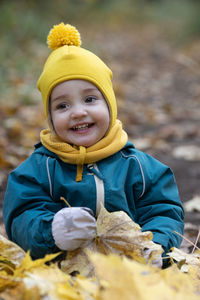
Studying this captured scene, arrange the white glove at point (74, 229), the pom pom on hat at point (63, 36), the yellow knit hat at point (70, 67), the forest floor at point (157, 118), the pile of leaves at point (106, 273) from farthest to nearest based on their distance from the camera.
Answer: the forest floor at point (157, 118) < the pom pom on hat at point (63, 36) < the yellow knit hat at point (70, 67) < the white glove at point (74, 229) < the pile of leaves at point (106, 273)

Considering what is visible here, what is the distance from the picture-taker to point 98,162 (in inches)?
78.4

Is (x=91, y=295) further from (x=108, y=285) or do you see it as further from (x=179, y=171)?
(x=179, y=171)

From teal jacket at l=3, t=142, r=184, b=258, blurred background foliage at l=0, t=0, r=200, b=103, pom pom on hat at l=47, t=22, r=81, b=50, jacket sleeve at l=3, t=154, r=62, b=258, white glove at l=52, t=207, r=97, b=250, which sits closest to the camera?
white glove at l=52, t=207, r=97, b=250

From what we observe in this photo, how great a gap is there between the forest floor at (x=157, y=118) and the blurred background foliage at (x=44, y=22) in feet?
4.21

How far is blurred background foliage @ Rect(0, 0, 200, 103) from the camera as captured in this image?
7188 mm

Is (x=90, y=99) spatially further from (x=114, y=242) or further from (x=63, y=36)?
(x=114, y=242)

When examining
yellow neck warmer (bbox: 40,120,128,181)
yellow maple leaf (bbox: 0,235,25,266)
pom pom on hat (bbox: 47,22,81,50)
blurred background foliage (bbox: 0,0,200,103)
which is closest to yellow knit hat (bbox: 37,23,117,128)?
pom pom on hat (bbox: 47,22,81,50)

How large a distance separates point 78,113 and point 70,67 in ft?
0.78

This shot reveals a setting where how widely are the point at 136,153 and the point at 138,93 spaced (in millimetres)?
5839

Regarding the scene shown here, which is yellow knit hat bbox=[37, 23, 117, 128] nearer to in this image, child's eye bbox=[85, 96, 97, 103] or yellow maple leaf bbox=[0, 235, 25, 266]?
child's eye bbox=[85, 96, 97, 103]

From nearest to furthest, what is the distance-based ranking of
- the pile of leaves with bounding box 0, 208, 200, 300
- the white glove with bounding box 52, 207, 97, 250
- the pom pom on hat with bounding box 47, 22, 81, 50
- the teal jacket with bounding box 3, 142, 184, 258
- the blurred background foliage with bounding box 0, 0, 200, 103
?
the pile of leaves with bounding box 0, 208, 200, 300, the white glove with bounding box 52, 207, 97, 250, the teal jacket with bounding box 3, 142, 184, 258, the pom pom on hat with bounding box 47, 22, 81, 50, the blurred background foliage with bounding box 0, 0, 200, 103

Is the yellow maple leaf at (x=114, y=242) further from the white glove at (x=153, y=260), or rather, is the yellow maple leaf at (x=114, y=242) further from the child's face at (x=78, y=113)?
the child's face at (x=78, y=113)

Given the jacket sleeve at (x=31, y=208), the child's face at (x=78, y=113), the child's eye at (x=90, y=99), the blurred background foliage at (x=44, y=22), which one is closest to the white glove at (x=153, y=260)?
the jacket sleeve at (x=31, y=208)

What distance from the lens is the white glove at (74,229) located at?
1556mm
